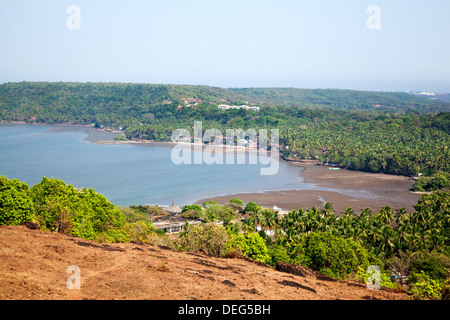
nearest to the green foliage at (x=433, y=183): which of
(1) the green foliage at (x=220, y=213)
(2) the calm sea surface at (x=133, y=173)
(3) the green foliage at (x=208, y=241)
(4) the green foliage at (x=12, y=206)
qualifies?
(2) the calm sea surface at (x=133, y=173)

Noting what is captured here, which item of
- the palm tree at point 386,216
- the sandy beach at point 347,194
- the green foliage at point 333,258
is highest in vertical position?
the green foliage at point 333,258

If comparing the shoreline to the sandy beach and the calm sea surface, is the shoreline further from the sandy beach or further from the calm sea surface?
the calm sea surface

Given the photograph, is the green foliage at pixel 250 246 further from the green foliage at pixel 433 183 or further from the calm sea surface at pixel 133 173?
the green foliage at pixel 433 183

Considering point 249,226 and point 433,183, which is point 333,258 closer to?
point 249,226

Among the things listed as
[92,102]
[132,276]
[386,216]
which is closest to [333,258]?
[132,276]

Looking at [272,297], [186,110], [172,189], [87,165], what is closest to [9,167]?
[87,165]

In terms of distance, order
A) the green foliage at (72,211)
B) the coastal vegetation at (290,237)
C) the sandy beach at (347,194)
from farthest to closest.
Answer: the sandy beach at (347,194) < the green foliage at (72,211) < the coastal vegetation at (290,237)
